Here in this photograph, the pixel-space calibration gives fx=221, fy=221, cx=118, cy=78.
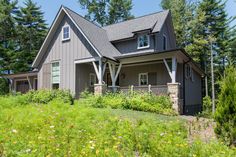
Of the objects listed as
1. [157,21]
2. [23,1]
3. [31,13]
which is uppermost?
[23,1]

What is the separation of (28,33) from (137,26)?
19.7m

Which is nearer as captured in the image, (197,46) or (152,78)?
(152,78)

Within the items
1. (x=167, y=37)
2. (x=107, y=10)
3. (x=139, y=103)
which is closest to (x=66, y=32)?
(x=167, y=37)

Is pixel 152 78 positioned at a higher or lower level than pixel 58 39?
lower

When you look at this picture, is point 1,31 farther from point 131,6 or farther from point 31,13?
point 131,6

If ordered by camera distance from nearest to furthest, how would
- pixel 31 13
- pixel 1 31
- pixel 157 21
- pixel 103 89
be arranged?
1. pixel 103 89
2. pixel 157 21
3. pixel 1 31
4. pixel 31 13

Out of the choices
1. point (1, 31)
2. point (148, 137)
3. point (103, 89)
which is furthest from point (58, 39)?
point (1, 31)

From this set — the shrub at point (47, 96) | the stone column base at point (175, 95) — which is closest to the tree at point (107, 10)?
the shrub at point (47, 96)

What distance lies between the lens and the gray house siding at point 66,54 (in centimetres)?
1658

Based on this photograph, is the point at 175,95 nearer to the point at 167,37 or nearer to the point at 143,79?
the point at 143,79

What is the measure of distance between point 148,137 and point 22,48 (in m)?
31.8

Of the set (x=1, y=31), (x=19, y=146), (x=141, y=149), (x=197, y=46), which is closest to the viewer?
(x=19, y=146)

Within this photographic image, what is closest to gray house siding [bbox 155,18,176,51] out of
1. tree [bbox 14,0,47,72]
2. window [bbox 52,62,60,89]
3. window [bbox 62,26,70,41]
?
window [bbox 62,26,70,41]

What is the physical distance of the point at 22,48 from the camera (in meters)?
32.0
